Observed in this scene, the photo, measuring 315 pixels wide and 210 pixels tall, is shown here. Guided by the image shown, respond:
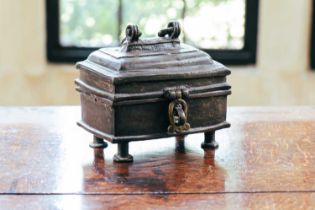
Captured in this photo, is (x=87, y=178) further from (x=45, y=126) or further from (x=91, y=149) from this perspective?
(x=45, y=126)

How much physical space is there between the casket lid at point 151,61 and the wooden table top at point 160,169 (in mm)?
160

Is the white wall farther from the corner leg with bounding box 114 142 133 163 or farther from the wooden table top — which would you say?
the corner leg with bounding box 114 142 133 163

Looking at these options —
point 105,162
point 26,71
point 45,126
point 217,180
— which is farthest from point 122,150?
point 26,71

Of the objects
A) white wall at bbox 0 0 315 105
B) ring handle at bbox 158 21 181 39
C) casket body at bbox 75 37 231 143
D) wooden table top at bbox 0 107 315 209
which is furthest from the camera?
white wall at bbox 0 0 315 105

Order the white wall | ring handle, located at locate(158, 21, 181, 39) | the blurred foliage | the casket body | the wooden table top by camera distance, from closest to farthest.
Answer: the wooden table top, the casket body, ring handle, located at locate(158, 21, 181, 39), the white wall, the blurred foliage

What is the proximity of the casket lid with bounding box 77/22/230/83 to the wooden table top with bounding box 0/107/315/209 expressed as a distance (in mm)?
160

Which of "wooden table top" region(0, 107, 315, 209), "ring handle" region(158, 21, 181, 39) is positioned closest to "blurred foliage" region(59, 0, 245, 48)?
"wooden table top" region(0, 107, 315, 209)

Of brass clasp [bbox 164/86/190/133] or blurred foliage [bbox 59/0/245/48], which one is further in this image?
blurred foliage [bbox 59/0/245/48]

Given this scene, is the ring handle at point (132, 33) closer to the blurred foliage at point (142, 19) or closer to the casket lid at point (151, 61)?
the casket lid at point (151, 61)

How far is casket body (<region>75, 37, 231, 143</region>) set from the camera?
120 cm

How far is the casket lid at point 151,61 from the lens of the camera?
47.5 inches

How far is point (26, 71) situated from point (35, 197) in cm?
A: 155

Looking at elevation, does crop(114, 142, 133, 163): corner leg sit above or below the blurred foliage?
below

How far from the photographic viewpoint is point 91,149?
1334mm
